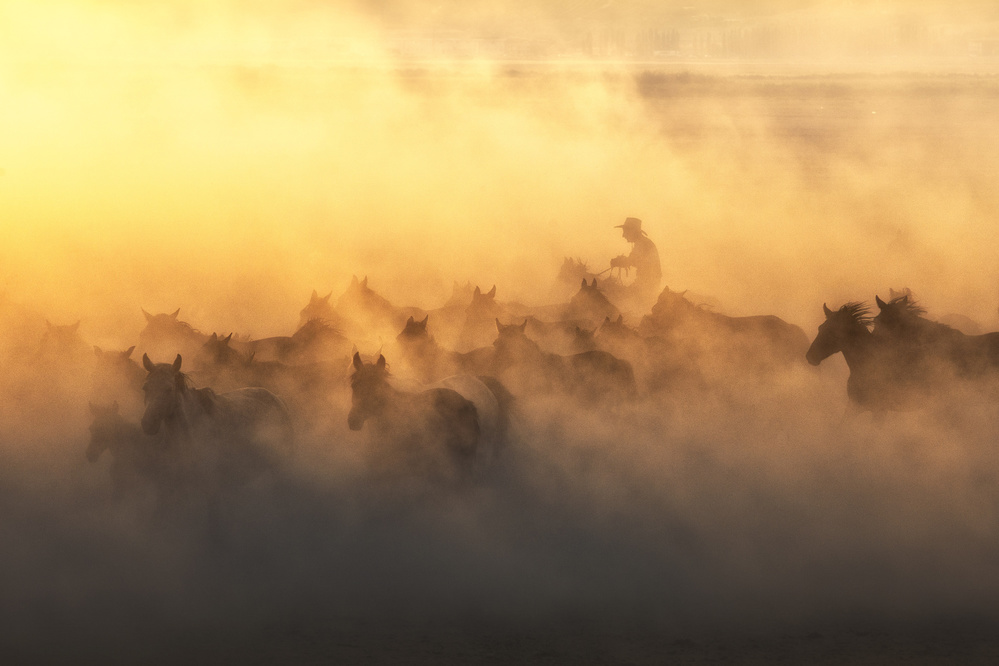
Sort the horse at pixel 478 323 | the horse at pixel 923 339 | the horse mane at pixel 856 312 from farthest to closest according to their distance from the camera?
the horse at pixel 478 323, the horse mane at pixel 856 312, the horse at pixel 923 339

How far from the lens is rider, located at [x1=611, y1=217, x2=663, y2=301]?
8.16 meters

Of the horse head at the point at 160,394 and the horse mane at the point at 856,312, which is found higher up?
the horse mane at the point at 856,312

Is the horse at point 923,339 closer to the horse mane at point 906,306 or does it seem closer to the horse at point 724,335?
the horse mane at point 906,306

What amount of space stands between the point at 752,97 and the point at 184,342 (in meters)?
34.9

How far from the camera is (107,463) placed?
5477 mm

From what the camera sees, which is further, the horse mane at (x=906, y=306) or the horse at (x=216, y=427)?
the horse mane at (x=906, y=306)

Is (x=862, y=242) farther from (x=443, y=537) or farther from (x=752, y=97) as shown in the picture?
(x=752, y=97)

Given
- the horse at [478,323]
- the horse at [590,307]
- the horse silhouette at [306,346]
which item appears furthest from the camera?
the horse at [590,307]

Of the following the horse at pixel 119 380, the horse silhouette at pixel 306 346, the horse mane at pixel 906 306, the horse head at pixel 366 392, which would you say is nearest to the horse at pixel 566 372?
the horse silhouette at pixel 306 346

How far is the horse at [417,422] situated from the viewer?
16.5 feet

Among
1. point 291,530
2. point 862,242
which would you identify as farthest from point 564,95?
point 291,530

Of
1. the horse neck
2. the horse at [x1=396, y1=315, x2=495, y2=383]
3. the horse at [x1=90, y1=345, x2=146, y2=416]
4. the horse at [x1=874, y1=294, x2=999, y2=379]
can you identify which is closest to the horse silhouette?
the horse at [x1=396, y1=315, x2=495, y2=383]

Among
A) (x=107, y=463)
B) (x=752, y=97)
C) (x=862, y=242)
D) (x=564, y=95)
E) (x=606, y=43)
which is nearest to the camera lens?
(x=107, y=463)

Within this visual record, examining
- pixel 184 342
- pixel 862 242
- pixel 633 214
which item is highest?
pixel 633 214
